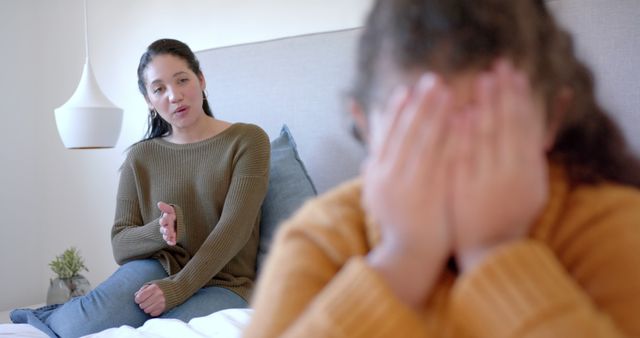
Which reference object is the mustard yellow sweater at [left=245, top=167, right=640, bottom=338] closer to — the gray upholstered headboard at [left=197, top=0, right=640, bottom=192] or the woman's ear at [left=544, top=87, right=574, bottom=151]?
the woman's ear at [left=544, top=87, right=574, bottom=151]

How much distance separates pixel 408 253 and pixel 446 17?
184 millimetres

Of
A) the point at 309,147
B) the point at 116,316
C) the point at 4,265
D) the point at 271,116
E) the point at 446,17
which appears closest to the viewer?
the point at 446,17

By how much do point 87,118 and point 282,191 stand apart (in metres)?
0.68

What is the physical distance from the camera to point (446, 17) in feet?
1.55

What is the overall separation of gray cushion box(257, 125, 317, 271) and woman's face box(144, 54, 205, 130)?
297 mm

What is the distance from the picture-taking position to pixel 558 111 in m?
0.53

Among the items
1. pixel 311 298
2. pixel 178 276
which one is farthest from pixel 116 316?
pixel 311 298

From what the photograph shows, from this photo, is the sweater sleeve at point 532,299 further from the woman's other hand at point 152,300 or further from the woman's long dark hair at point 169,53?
the woman's long dark hair at point 169,53

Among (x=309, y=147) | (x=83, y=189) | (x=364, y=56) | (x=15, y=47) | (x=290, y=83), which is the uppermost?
(x=364, y=56)

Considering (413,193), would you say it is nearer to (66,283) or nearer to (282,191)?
(282,191)

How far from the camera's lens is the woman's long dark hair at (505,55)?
1.55 feet

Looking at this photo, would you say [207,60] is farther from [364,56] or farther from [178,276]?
[364,56]

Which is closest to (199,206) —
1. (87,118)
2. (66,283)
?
(87,118)

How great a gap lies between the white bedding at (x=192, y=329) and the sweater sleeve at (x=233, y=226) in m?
0.37
